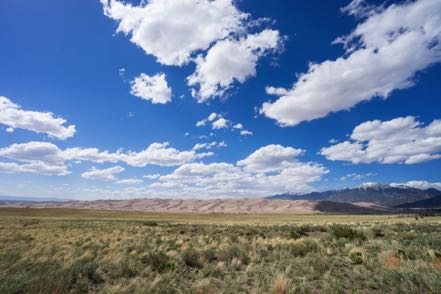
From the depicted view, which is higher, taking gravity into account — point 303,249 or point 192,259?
point 303,249

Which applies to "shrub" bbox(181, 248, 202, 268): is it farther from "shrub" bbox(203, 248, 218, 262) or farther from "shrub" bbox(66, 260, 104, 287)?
"shrub" bbox(66, 260, 104, 287)

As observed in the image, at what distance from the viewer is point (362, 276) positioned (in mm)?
9695

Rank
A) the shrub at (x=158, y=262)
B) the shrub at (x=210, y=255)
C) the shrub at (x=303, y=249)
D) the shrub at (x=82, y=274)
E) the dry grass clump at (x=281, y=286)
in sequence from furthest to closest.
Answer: the shrub at (x=303, y=249)
the shrub at (x=210, y=255)
the shrub at (x=158, y=262)
the shrub at (x=82, y=274)
the dry grass clump at (x=281, y=286)

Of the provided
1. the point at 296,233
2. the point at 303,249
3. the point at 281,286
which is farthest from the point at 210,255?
the point at 296,233

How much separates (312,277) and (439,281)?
3.37m

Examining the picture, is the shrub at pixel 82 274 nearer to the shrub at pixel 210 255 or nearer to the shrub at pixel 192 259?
the shrub at pixel 192 259

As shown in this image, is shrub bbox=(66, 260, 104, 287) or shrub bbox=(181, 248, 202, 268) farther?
shrub bbox=(181, 248, 202, 268)

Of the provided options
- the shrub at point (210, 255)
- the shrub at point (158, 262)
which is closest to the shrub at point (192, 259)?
the shrub at point (210, 255)

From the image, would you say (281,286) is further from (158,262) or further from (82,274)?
(82,274)

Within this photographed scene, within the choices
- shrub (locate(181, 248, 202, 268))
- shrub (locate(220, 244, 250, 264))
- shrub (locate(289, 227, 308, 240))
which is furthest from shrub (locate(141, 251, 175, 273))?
shrub (locate(289, 227, 308, 240))

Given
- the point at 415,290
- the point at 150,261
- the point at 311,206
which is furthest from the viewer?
the point at 311,206

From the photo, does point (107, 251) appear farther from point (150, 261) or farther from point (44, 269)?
point (44, 269)

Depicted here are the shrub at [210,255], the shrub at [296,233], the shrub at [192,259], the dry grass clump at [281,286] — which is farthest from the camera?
the shrub at [296,233]

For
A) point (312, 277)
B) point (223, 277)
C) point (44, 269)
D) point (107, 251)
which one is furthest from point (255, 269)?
point (107, 251)
